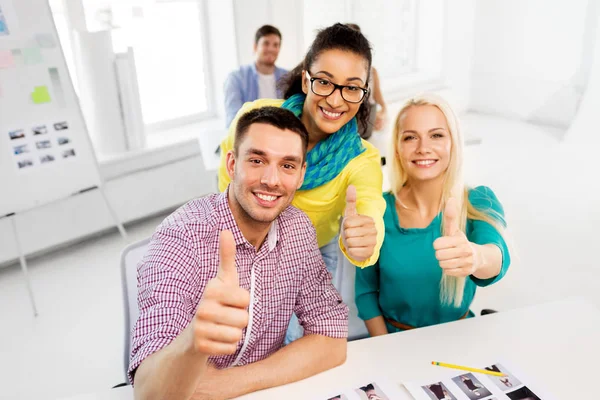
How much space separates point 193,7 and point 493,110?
3.86 meters

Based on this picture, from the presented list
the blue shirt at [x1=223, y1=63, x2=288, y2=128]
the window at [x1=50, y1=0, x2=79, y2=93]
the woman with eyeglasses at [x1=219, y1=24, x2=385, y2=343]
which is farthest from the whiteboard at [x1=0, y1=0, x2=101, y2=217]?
the woman with eyeglasses at [x1=219, y1=24, x2=385, y2=343]

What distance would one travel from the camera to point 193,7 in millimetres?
4371

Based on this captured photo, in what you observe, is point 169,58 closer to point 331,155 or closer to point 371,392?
point 331,155

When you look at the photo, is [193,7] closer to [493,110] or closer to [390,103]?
[390,103]

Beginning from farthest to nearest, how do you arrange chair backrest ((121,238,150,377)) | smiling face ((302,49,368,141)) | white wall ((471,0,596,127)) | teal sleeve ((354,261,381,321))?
white wall ((471,0,596,127)) < teal sleeve ((354,261,381,321)) < smiling face ((302,49,368,141)) < chair backrest ((121,238,150,377))

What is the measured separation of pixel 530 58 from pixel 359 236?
549 cm

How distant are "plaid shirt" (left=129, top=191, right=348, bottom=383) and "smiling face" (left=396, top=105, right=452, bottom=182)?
0.39m

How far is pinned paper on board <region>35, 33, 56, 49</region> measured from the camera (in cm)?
292

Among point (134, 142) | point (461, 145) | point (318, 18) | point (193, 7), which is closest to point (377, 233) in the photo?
point (461, 145)

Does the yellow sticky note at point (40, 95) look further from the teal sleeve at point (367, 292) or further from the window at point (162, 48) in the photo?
the teal sleeve at point (367, 292)

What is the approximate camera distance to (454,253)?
1.31 metres

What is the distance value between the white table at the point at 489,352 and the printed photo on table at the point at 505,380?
1.6 inches

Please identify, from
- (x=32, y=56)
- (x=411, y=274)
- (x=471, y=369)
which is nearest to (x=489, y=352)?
(x=471, y=369)

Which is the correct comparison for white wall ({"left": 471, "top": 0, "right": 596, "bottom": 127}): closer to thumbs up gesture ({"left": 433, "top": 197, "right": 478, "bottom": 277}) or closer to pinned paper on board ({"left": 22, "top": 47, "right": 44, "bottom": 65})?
pinned paper on board ({"left": 22, "top": 47, "right": 44, "bottom": 65})
